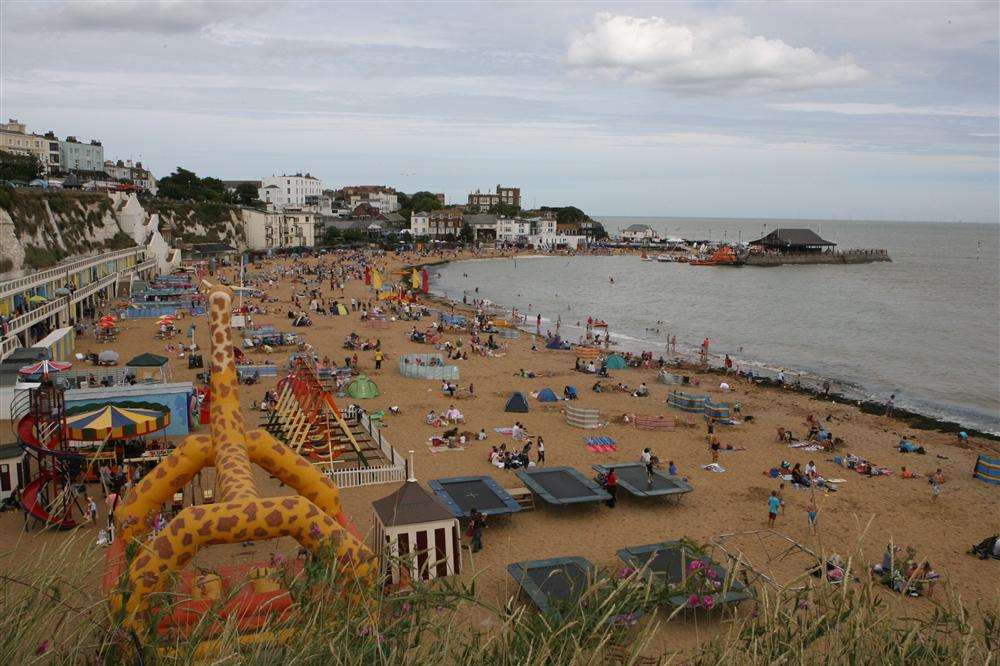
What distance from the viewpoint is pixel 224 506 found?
823cm

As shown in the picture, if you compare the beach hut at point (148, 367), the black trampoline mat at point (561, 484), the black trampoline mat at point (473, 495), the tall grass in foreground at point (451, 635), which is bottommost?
the black trampoline mat at point (561, 484)

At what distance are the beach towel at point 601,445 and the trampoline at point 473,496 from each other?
5073 millimetres

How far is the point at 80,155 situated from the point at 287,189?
3791cm

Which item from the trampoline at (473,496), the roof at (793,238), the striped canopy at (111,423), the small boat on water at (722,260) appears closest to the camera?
the striped canopy at (111,423)

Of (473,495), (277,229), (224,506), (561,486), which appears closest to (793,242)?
(277,229)

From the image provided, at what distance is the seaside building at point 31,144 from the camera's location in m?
101

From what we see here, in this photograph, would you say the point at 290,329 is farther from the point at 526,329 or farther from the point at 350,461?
the point at 350,461

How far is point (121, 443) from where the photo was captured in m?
16.5

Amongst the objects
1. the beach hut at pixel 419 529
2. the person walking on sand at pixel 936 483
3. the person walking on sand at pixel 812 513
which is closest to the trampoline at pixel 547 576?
the beach hut at pixel 419 529

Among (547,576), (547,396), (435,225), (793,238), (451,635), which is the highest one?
(435,225)

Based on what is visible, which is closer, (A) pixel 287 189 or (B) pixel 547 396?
(B) pixel 547 396

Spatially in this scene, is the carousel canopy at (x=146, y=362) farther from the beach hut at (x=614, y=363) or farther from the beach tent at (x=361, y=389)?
the beach hut at (x=614, y=363)

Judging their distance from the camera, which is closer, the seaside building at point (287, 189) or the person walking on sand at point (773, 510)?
the person walking on sand at point (773, 510)

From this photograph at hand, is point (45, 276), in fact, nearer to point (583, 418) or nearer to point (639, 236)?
point (583, 418)
